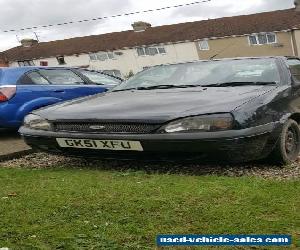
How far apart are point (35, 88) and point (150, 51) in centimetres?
4153

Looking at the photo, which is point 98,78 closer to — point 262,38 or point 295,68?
point 295,68

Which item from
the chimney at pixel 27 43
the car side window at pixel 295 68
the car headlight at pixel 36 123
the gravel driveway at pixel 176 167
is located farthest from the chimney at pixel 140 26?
the car headlight at pixel 36 123

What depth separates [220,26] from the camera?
45.7m

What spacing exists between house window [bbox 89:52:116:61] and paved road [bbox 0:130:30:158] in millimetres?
43005

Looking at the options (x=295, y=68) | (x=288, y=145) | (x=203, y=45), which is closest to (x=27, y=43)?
(x=203, y=45)

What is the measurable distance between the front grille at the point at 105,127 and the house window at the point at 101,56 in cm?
4595

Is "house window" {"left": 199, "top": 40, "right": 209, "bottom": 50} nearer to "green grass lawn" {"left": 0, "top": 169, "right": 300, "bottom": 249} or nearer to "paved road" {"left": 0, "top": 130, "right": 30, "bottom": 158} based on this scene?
"paved road" {"left": 0, "top": 130, "right": 30, "bottom": 158}

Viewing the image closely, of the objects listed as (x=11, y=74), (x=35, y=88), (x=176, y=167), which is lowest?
(x=176, y=167)

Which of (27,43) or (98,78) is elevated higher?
(98,78)

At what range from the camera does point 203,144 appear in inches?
163

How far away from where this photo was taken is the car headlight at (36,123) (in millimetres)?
4852

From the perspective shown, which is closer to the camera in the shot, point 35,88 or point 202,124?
point 202,124

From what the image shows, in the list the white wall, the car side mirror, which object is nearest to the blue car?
the car side mirror

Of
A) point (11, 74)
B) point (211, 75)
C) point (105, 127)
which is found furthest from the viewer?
point (11, 74)
